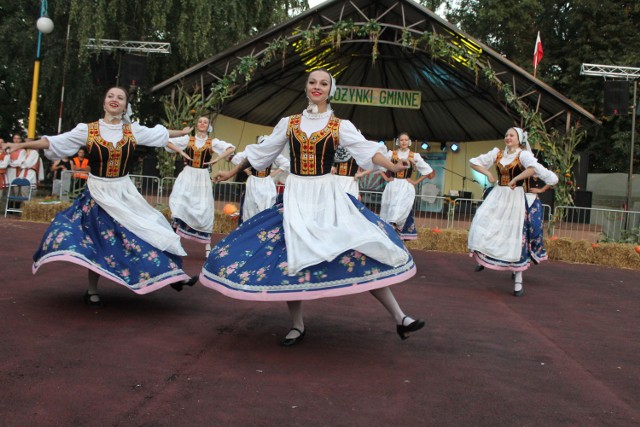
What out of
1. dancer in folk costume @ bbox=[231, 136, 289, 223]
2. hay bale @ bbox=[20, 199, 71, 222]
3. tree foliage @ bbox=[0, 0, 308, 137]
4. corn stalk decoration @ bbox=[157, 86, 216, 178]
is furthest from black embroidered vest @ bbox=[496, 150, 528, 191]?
tree foliage @ bbox=[0, 0, 308, 137]

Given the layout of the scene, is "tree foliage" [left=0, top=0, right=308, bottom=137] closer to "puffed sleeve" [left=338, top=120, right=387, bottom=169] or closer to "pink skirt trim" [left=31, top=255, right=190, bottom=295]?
"pink skirt trim" [left=31, top=255, right=190, bottom=295]

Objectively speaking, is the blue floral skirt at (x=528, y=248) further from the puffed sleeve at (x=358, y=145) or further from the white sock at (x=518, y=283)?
the puffed sleeve at (x=358, y=145)

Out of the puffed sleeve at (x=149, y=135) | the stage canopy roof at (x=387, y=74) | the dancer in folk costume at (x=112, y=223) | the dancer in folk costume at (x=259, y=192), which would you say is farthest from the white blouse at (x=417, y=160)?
the dancer in folk costume at (x=112, y=223)

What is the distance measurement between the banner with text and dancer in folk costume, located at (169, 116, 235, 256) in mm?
11516

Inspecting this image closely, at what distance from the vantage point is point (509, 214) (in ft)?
26.0

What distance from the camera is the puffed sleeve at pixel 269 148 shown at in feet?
16.1

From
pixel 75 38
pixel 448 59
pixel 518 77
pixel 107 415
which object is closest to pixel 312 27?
pixel 448 59

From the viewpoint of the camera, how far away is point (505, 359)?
4.52m

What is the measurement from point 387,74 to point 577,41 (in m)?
8.76

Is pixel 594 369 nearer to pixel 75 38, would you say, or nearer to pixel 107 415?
pixel 107 415

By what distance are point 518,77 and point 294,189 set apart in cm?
1175

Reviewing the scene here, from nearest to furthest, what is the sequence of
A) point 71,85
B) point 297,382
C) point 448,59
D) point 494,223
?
point 297,382
point 494,223
point 448,59
point 71,85

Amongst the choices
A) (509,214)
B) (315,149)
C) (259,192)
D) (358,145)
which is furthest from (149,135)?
(509,214)

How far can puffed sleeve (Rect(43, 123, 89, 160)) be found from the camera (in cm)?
534
